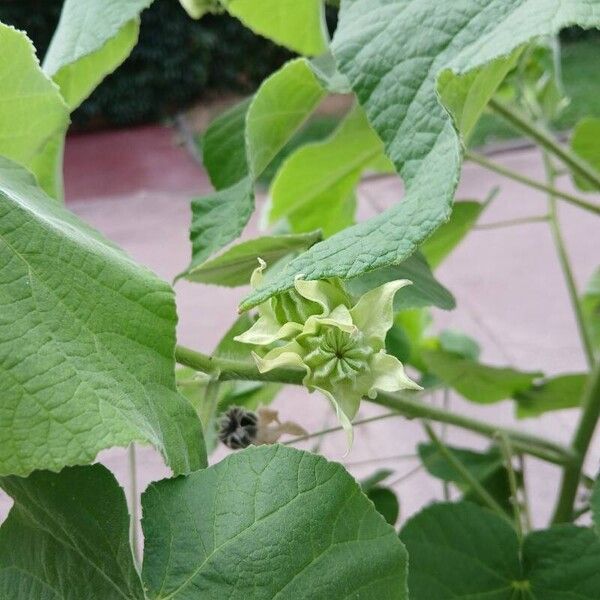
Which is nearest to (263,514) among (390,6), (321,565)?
(321,565)

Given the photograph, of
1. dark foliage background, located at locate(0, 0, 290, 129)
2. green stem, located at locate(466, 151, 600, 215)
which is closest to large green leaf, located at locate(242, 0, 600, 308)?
green stem, located at locate(466, 151, 600, 215)

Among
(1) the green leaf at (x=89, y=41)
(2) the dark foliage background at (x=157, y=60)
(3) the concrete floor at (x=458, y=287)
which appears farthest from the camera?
(2) the dark foliage background at (x=157, y=60)

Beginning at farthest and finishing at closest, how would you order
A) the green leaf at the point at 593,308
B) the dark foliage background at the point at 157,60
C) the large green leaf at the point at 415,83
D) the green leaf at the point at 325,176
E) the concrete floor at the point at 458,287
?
the dark foliage background at the point at 157,60
the concrete floor at the point at 458,287
the green leaf at the point at 593,308
the green leaf at the point at 325,176
the large green leaf at the point at 415,83

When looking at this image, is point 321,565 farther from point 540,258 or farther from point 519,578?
point 540,258

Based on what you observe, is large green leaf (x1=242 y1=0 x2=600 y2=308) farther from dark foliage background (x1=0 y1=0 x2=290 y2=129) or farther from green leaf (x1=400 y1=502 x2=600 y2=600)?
dark foliage background (x1=0 y1=0 x2=290 y2=129)

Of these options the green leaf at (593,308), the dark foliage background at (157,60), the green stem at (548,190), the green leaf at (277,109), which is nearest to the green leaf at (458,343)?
the green leaf at (593,308)

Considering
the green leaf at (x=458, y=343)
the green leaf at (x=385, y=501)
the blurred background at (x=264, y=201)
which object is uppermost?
the blurred background at (x=264, y=201)

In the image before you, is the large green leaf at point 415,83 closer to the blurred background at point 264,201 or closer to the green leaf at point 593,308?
the blurred background at point 264,201
